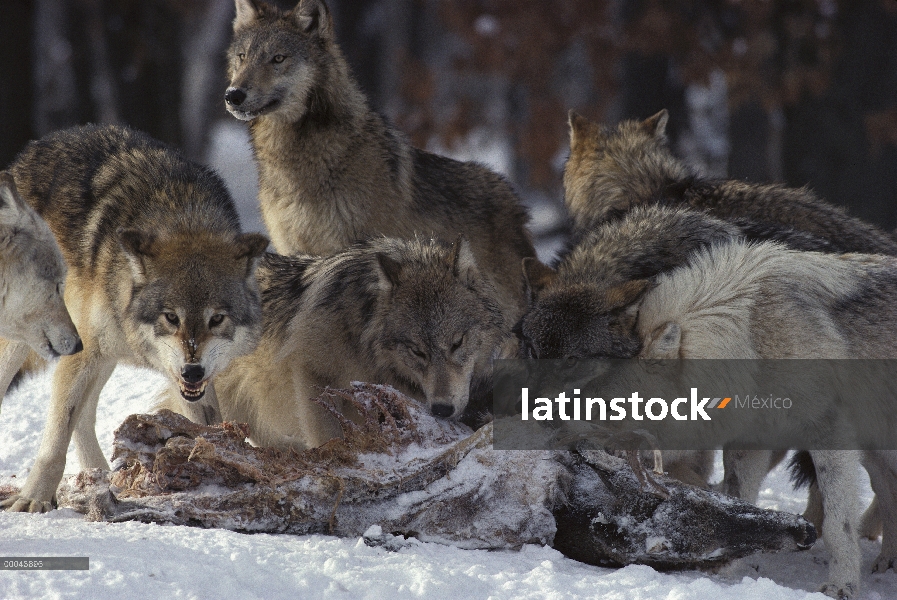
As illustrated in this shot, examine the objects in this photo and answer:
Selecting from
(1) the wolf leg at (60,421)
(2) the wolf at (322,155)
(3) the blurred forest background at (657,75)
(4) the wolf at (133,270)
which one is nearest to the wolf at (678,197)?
(2) the wolf at (322,155)

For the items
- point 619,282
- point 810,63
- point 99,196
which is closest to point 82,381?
point 99,196

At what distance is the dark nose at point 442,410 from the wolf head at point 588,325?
1.65ft

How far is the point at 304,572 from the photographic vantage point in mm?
3551

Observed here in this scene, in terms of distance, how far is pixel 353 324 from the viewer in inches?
202

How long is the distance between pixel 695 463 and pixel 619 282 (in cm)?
125

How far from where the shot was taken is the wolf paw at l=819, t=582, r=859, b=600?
13.4 ft

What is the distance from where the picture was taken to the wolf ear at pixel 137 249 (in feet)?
15.1

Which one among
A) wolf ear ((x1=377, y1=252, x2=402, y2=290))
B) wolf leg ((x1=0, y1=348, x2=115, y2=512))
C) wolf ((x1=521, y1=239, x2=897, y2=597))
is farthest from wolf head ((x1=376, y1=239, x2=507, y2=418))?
wolf leg ((x1=0, y1=348, x2=115, y2=512))

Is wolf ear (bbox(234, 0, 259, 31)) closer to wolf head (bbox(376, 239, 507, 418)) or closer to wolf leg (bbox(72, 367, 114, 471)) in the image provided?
wolf head (bbox(376, 239, 507, 418))

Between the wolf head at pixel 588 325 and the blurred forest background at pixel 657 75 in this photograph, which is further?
the blurred forest background at pixel 657 75

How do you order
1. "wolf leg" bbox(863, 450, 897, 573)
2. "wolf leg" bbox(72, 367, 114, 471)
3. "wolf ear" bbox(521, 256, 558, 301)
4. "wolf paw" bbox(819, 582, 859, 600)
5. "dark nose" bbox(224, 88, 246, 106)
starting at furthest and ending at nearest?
"dark nose" bbox(224, 88, 246, 106) → "wolf leg" bbox(72, 367, 114, 471) → "wolf ear" bbox(521, 256, 558, 301) → "wolf leg" bbox(863, 450, 897, 573) → "wolf paw" bbox(819, 582, 859, 600)

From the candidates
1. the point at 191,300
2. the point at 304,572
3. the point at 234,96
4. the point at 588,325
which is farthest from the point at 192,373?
the point at 234,96

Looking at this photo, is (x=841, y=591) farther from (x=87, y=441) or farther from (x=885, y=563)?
(x=87, y=441)

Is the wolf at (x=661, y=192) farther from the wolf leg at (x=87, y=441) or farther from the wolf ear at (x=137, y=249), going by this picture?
the wolf leg at (x=87, y=441)
